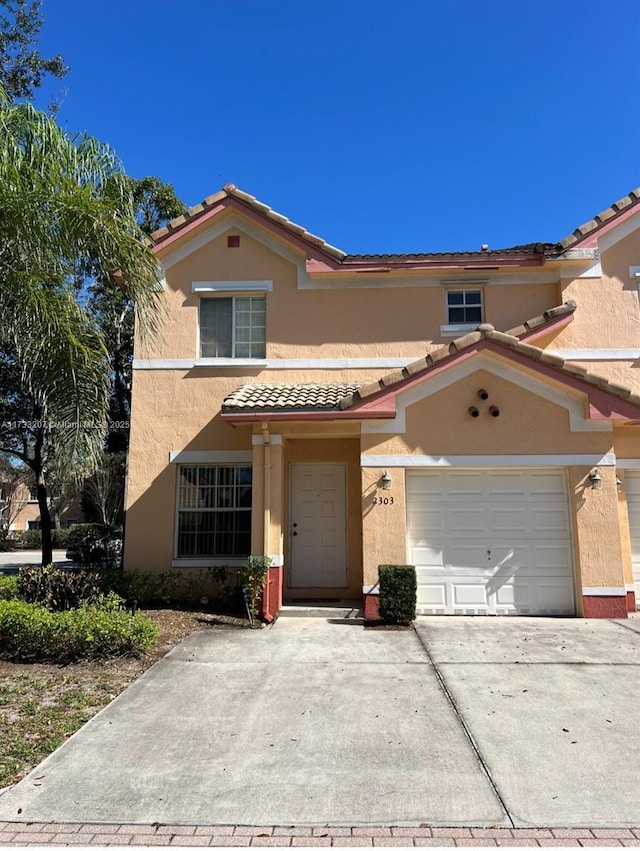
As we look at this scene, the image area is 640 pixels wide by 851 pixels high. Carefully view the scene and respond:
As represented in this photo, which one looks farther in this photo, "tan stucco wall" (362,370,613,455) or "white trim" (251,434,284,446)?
"white trim" (251,434,284,446)

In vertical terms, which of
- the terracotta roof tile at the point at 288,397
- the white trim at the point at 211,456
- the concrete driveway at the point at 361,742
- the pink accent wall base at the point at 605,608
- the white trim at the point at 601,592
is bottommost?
the concrete driveway at the point at 361,742

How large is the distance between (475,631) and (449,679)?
8.25 ft

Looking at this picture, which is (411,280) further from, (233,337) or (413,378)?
(233,337)

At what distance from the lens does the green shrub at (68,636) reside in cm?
741

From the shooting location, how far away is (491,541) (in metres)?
10.4

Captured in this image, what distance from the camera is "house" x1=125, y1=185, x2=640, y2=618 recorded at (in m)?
10.3

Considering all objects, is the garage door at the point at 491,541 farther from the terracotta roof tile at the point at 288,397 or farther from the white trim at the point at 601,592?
the terracotta roof tile at the point at 288,397

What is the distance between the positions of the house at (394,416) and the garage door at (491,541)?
0.03 metres

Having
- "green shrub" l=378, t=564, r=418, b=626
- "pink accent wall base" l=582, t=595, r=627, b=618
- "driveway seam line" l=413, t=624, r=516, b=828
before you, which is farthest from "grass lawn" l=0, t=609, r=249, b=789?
"pink accent wall base" l=582, t=595, r=627, b=618

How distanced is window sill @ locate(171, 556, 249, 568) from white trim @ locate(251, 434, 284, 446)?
2525 millimetres

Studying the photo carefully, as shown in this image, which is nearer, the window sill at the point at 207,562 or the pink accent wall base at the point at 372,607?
the pink accent wall base at the point at 372,607

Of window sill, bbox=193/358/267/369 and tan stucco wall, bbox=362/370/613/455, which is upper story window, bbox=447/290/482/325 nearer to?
tan stucco wall, bbox=362/370/613/455

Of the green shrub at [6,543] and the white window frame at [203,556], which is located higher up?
the white window frame at [203,556]

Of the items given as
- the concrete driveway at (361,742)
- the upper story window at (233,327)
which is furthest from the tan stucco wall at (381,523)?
the upper story window at (233,327)
